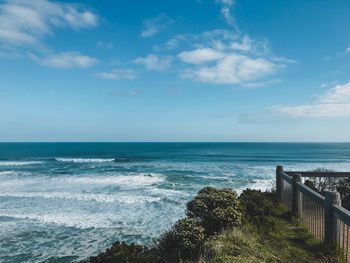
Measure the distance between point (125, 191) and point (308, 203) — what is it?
62.1 ft

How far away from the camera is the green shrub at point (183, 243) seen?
23.7 ft

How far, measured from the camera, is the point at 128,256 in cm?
757

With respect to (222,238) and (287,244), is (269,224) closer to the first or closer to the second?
(287,244)

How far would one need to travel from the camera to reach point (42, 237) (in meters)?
13.7

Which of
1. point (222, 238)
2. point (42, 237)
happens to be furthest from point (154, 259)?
point (42, 237)

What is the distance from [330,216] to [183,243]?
2.82 m

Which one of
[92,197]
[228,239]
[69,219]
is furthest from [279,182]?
[92,197]

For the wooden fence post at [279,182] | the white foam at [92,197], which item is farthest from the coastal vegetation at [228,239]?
the white foam at [92,197]

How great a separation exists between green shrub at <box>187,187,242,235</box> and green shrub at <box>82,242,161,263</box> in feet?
4.32

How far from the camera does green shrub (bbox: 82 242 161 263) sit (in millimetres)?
7450

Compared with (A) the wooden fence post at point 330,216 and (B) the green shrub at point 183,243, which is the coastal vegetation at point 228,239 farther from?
(A) the wooden fence post at point 330,216

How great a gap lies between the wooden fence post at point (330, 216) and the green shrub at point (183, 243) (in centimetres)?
238

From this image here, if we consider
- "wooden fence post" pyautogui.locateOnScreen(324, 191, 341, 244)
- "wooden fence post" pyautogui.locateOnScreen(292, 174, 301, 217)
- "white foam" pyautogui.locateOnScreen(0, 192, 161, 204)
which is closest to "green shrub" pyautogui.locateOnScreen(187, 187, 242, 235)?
"wooden fence post" pyautogui.locateOnScreen(292, 174, 301, 217)

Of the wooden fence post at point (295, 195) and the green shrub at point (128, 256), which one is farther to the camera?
the wooden fence post at point (295, 195)
